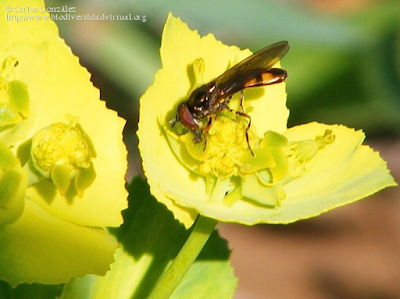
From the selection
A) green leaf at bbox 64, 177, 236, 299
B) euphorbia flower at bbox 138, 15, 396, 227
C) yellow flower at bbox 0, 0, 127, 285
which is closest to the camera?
yellow flower at bbox 0, 0, 127, 285

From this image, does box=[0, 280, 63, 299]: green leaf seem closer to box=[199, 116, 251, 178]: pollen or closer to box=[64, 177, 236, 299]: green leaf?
box=[64, 177, 236, 299]: green leaf

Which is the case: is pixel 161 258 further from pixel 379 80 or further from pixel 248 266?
pixel 248 266

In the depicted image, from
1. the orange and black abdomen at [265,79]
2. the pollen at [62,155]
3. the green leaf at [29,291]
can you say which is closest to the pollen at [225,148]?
the orange and black abdomen at [265,79]

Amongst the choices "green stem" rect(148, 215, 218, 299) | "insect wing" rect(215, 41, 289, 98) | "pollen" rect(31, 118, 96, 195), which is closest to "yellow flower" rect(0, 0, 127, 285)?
"pollen" rect(31, 118, 96, 195)

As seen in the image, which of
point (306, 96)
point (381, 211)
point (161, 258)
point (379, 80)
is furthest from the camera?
point (381, 211)

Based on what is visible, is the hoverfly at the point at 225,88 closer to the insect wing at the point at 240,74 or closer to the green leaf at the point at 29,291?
the insect wing at the point at 240,74

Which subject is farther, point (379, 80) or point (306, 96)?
point (306, 96)

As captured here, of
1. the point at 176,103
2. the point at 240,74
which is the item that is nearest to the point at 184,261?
the point at 176,103

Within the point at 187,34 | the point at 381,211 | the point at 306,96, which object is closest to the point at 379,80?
the point at 306,96
